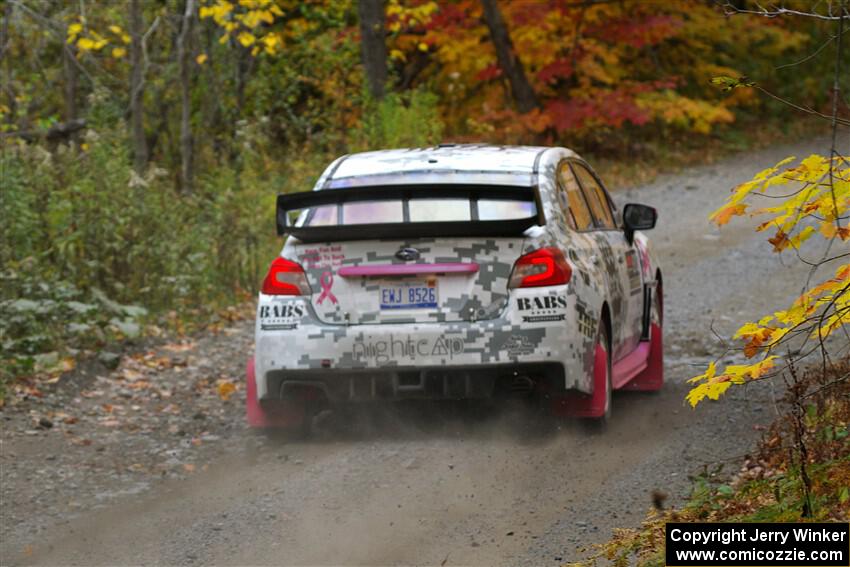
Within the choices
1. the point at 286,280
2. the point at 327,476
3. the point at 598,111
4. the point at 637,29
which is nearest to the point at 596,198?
the point at 286,280

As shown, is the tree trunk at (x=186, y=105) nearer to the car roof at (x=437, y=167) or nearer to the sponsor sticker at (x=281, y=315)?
the car roof at (x=437, y=167)

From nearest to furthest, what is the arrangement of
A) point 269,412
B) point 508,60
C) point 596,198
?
point 269,412
point 596,198
point 508,60

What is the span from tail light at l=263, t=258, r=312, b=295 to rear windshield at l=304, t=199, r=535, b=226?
0.31m

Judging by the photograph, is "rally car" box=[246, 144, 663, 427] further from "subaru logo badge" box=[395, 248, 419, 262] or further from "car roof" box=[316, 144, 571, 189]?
"car roof" box=[316, 144, 571, 189]

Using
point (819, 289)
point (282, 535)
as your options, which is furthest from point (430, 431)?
point (819, 289)

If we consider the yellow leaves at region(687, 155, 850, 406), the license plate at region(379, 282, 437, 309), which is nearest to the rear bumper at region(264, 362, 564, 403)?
the license plate at region(379, 282, 437, 309)

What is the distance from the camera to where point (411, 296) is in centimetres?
816

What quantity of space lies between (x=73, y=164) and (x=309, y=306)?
5.98m

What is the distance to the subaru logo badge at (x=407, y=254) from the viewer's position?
813cm

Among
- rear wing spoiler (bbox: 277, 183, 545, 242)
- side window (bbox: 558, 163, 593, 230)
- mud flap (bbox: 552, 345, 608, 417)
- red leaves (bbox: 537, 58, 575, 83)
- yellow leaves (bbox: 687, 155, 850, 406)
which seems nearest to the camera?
yellow leaves (bbox: 687, 155, 850, 406)

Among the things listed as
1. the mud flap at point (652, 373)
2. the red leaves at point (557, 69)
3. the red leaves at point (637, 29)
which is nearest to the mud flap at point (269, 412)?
the mud flap at point (652, 373)

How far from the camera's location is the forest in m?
12.7

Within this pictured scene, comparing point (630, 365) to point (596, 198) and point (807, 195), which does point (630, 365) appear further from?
point (807, 195)

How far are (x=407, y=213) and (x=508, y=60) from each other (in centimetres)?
1726
